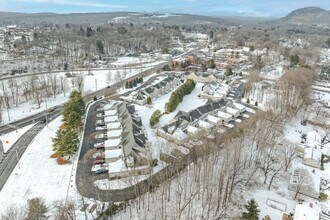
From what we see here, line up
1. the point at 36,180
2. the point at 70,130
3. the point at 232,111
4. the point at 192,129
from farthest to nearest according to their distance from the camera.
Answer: the point at 232,111 → the point at 192,129 → the point at 70,130 → the point at 36,180

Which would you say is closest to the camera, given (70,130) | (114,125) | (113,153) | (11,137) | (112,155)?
(112,155)

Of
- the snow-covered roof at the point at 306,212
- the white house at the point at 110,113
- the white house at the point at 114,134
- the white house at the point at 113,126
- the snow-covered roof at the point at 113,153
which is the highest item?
the white house at the point at 110,113

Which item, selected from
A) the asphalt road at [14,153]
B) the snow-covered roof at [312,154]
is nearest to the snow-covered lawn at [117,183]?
the asphalt road at [14,153]

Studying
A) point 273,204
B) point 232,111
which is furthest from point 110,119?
point 273,204

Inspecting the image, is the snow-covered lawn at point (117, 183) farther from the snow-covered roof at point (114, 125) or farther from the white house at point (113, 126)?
the snow-covered roof at point (114, 125)

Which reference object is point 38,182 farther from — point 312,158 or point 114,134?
point 312,158

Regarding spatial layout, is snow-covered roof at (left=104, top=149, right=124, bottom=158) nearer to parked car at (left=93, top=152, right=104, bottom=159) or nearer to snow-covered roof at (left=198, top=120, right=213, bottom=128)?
parked car at (left=93, top=152, right=104, bottom=159)
